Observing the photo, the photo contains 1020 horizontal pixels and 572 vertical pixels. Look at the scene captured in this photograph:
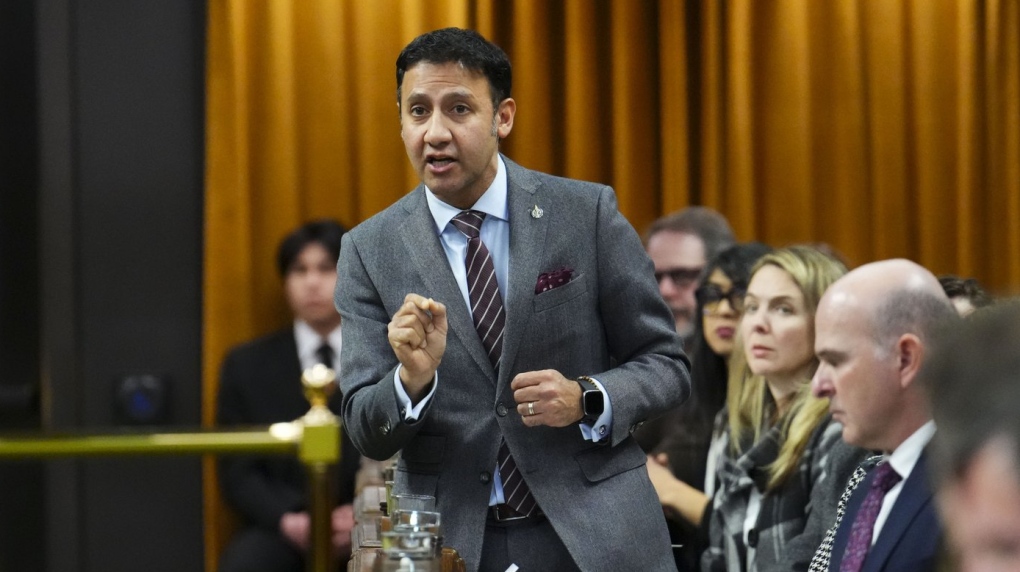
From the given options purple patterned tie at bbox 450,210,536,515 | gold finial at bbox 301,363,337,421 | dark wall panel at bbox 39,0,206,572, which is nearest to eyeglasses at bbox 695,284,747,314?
purple patterned tie at bbox 450,210,536,515

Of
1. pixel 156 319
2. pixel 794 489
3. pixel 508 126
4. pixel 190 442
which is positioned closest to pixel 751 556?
pixel 794 489

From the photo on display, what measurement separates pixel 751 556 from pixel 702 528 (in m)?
0.34

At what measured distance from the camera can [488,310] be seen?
247 cm

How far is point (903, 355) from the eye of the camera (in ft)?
7.56

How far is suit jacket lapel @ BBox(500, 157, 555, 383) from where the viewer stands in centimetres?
243

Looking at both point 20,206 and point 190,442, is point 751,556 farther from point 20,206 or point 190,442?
point 20,206

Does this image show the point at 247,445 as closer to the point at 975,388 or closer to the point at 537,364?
the point at 975,388

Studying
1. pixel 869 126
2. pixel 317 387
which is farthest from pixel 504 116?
pixel 869 126

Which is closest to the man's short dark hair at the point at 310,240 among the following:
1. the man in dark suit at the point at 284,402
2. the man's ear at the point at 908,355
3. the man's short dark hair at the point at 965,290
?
the man in dark suit at the point at 284,402

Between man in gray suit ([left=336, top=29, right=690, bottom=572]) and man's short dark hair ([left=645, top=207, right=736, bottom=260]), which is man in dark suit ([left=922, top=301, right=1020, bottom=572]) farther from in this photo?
man's short dark hair ([left=645, top=207, right=736, bottom=260])

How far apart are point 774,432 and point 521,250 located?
43.2 inches

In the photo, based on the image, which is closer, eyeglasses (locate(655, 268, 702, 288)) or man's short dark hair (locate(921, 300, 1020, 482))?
man's short dark hair (locate(921, 300, 1020, 482))

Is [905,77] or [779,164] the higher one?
[905,77]

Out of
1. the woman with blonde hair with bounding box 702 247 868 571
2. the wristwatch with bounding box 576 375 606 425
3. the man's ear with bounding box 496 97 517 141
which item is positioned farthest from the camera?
the woman with blonde hair with bounding box 702 247 868 571
